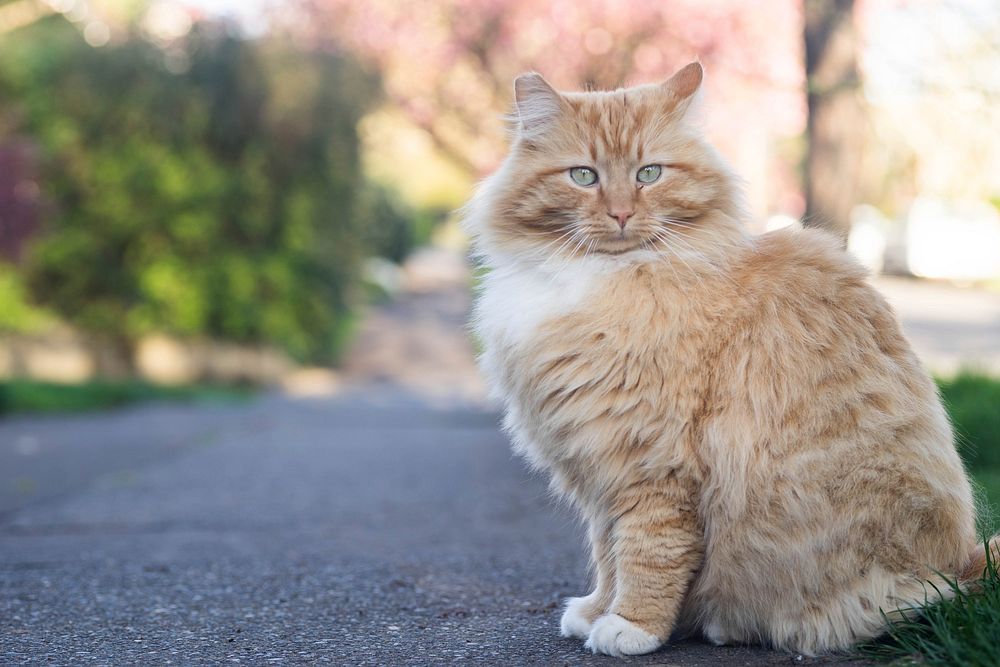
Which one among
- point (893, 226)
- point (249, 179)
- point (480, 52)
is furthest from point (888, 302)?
point (893, 226)

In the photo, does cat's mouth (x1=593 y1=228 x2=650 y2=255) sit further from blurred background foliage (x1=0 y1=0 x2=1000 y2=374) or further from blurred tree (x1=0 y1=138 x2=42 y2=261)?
blurred tree (x1=0 y1=138 x2=42 y2=261)

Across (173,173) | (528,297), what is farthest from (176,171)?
(528,297)

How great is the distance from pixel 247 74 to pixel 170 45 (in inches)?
43.3

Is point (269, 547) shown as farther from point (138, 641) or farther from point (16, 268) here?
point (16, 268)

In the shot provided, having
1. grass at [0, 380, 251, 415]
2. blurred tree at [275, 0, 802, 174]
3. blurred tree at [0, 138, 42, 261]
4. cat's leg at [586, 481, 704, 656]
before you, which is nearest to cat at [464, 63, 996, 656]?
cat's leg at [586, 481, 704, 656]

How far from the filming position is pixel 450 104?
10.3 metres

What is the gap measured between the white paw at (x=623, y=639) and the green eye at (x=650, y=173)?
3.71ft

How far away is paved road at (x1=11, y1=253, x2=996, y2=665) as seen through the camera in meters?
2.79

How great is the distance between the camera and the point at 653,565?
255 cm

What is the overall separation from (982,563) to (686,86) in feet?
4.77

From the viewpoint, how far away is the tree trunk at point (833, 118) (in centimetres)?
594

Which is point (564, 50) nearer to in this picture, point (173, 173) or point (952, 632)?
point (173, 173)

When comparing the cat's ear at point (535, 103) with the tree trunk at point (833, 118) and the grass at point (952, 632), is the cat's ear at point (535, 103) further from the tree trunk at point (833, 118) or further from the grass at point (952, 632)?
the tree trunk at point (833, 118)

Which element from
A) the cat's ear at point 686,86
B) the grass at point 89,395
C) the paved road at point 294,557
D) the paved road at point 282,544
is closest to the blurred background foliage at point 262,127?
the grass at point 89,395
